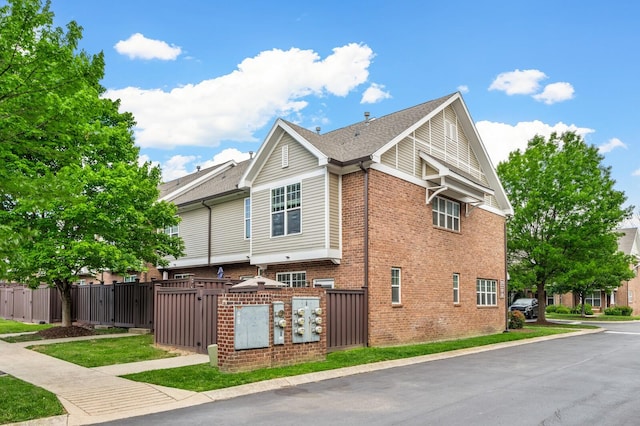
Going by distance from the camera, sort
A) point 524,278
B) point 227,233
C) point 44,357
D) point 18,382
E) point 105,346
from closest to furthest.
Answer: point 18,382
point 44,357
point 105,346
point 227,233
point 524,278

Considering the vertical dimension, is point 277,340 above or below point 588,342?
above

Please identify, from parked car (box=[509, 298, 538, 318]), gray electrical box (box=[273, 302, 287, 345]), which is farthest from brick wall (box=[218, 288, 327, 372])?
parked car (box=[509, 298, 538, 318])

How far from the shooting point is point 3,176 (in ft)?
29.8

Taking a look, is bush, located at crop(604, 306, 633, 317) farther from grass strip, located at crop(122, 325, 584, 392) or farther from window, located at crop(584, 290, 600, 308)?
grass strip, located at crop(122, 325, 584, 392)

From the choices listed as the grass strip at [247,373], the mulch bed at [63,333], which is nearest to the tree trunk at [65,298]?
the mulch bed at [63,333]

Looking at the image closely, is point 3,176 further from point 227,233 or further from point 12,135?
point 227,233

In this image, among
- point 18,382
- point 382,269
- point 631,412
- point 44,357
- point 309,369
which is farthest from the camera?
point 382,269

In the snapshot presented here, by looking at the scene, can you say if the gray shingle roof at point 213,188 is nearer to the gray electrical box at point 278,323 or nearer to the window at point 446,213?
the window at point 446,213

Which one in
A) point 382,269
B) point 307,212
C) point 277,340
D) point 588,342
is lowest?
point 588,342

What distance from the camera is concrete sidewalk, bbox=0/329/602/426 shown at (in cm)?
888

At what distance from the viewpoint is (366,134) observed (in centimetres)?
2055

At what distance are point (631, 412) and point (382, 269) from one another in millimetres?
9619

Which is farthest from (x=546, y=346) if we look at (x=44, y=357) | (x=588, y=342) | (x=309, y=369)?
(x=44, y=357)

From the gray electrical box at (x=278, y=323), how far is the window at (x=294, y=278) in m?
6.11
